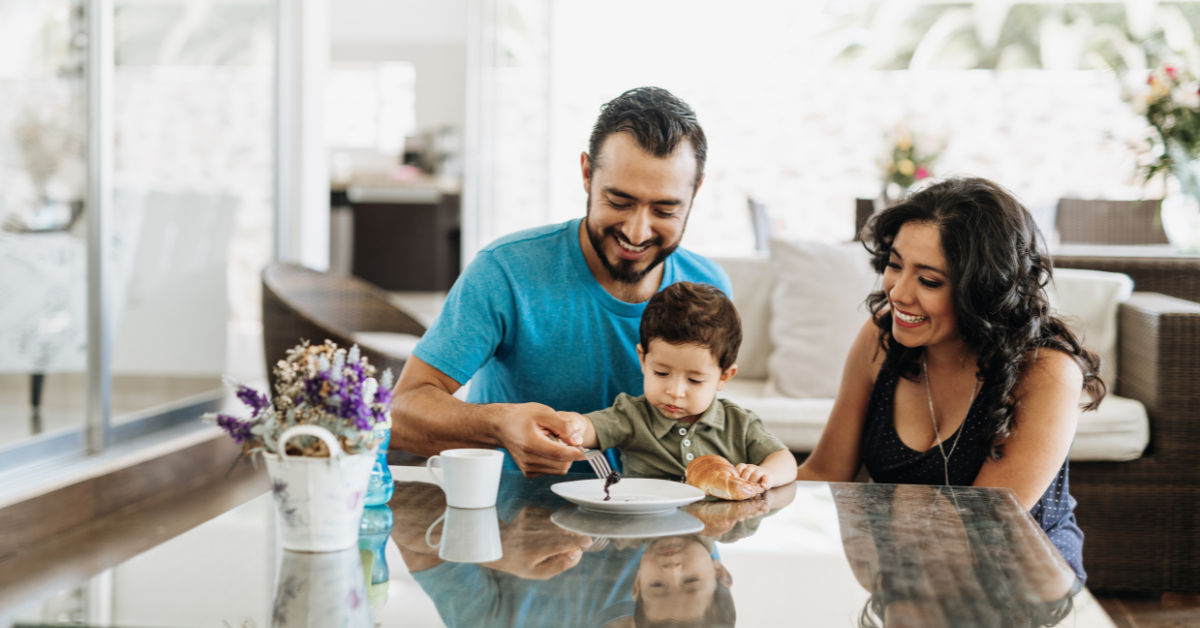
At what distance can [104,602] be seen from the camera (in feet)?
2.70

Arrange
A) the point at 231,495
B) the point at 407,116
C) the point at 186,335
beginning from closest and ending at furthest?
the point at 231,495 < the point at 186,335 < the point at 407,116

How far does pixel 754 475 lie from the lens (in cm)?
122

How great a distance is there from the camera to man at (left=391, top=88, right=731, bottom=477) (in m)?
1.52

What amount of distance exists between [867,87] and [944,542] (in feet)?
19.8

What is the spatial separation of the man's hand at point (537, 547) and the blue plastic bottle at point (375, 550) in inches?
4.2

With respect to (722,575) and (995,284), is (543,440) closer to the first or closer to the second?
(722,575)

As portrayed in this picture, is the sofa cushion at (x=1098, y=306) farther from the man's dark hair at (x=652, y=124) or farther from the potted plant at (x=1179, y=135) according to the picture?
the man's dark hair at (x=652, y=124)

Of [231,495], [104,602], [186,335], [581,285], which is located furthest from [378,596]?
[186,335]

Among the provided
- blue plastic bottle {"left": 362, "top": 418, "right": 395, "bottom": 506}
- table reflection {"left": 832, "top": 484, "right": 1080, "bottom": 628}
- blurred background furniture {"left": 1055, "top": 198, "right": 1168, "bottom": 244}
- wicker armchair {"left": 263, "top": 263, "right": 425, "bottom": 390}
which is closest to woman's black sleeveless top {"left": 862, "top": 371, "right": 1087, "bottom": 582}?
table reflection {"left": 832, "top": 484, "right": 1080, "bottom": 628}

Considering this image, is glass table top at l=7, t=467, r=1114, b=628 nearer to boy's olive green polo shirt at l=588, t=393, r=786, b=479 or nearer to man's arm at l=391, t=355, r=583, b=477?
man's arm at l=391, t=355, r=583, b=477

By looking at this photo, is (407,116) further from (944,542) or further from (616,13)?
(944,542)

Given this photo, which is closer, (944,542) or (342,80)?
(944,542)

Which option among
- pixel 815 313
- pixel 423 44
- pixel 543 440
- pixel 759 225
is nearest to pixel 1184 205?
pixel 815 313

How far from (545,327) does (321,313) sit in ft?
6.54
